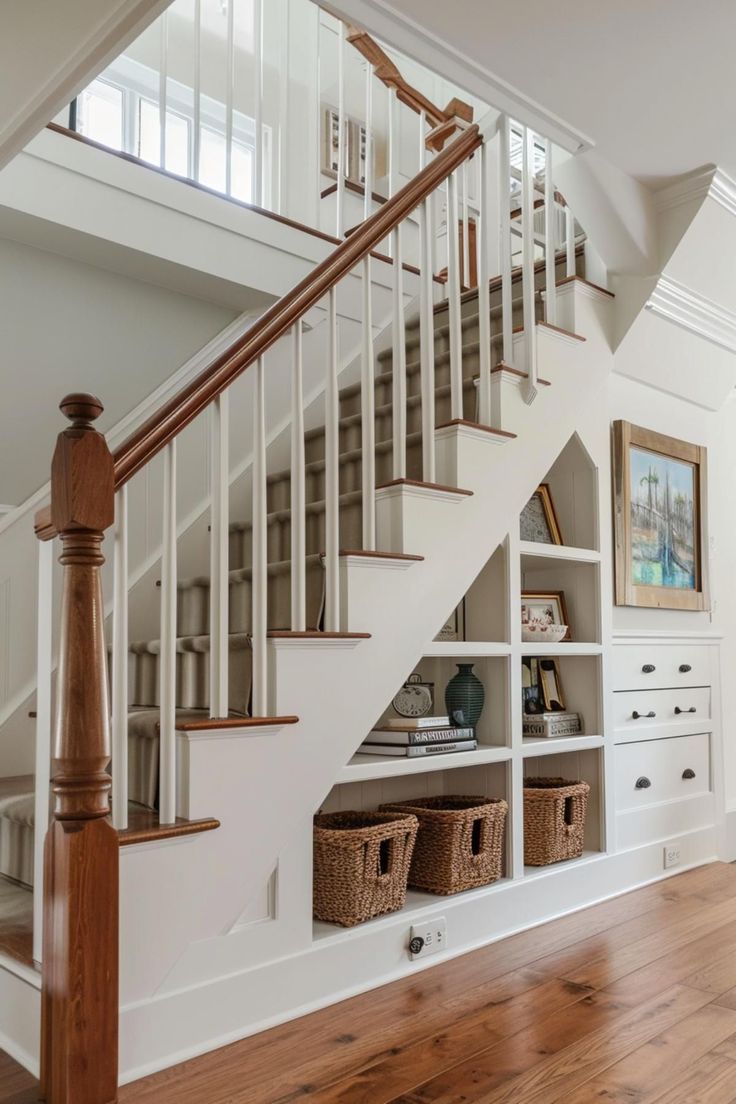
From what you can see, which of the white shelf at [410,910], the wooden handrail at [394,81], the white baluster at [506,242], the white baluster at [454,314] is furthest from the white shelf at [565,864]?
the wooden handrail at [394,81]

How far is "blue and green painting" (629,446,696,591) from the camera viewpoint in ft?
12.1

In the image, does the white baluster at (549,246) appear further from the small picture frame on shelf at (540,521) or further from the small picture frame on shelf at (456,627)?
the small picture frame on shelf at (456,627)

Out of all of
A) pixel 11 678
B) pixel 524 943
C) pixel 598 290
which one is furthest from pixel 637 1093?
pixel 598 290

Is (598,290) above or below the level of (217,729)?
above

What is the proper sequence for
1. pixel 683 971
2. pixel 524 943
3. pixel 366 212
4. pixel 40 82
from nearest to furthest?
pixel 40 82 < pixel 683 971 < pixel 524 943 < pixel 366 212

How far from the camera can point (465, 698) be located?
3107 millimetres

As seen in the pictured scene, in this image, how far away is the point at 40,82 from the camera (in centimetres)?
212

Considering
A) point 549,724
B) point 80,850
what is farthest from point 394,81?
point 80,850

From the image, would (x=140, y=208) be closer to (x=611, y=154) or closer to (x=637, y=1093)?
(x=611, y=154)

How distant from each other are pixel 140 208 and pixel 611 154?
1.70m

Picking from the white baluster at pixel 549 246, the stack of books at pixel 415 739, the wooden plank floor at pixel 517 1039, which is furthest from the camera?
the white baluster at pixel 549 246

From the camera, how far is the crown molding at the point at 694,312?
11.4ft

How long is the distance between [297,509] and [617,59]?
1.47 metres

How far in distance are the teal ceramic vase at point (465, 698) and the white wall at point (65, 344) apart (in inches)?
66.8
